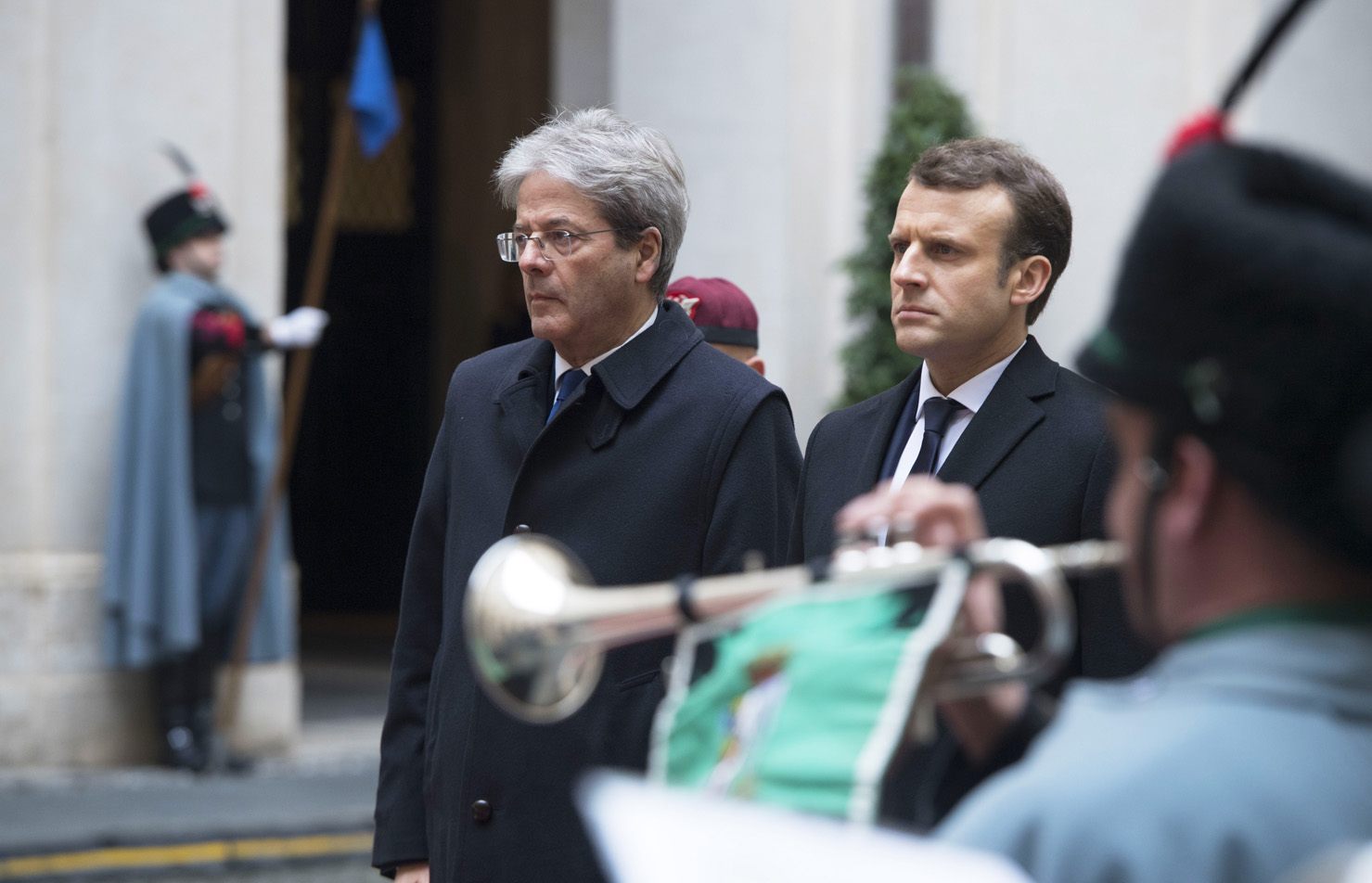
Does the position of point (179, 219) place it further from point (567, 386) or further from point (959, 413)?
point (959, 413)

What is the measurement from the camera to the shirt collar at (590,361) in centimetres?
368

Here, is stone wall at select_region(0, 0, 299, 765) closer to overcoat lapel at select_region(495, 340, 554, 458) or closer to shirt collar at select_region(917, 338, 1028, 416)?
overcoat lapel at select_region(495, 340, 554, 458)

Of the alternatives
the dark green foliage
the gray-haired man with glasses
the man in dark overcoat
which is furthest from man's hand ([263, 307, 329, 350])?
the man in dark overcoat

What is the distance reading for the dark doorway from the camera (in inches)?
519

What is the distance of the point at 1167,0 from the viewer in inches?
432

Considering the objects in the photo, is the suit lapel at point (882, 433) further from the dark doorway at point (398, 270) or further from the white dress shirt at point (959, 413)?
the dark doorway at point (398, 270)

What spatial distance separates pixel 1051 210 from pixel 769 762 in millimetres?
2171

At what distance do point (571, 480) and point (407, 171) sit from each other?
10.4 m

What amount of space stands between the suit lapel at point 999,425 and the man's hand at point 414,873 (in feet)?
3.99

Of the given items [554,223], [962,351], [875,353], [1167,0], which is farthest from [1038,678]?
[1167,0]

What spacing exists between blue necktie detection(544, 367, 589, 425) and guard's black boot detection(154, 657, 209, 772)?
5596 millimetres

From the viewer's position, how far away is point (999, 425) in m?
3.34

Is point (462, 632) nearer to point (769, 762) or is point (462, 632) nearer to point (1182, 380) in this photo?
point (769, 762)

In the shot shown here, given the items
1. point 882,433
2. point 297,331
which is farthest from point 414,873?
point 297,331
